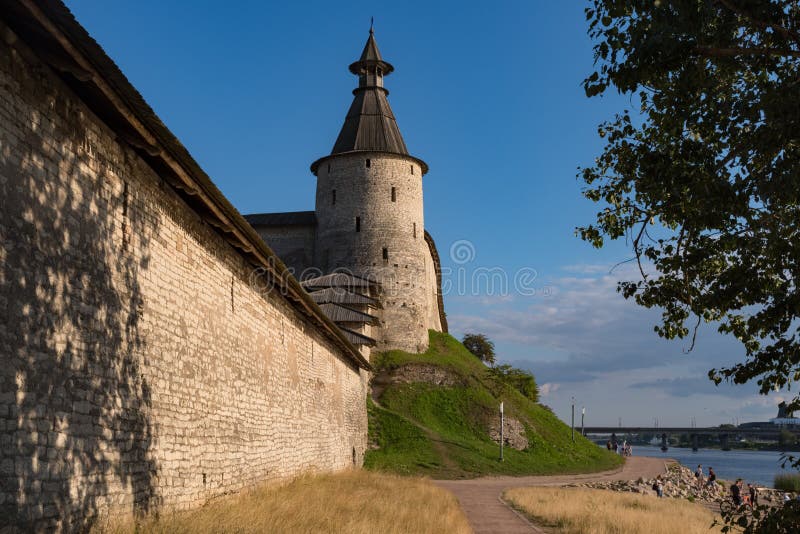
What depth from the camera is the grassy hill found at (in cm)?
3159

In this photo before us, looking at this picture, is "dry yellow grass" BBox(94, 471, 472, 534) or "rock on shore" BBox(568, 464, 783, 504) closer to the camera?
"dry yellow grass" BBox(94, 471, 472, 534)

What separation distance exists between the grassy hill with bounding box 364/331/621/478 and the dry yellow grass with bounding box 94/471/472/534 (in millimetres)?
13094

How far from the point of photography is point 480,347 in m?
72.1

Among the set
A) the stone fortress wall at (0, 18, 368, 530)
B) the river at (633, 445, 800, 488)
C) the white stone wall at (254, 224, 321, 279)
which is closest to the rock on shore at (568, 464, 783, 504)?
the river at (633, 445, 800, 488)

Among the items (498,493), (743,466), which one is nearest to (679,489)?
(498,493)

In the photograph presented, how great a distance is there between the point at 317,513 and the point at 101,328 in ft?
17.5

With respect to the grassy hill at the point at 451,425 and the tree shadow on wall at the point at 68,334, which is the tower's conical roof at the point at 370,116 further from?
the tree shadow on wall at the point at 68,334

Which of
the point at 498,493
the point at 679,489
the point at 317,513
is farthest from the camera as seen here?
the point at 679,489

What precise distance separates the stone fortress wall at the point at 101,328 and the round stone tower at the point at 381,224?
32.7m

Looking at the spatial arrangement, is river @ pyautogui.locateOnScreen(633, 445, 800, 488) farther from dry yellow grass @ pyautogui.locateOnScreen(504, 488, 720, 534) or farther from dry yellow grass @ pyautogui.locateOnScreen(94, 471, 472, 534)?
dry yellow grass @ pyautogui.locateOnScreen(94, 471, 472, 534)

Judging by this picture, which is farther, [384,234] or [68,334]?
[384,234]

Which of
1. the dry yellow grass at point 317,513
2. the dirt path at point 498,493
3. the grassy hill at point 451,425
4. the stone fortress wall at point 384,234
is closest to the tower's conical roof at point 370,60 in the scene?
the stone fortress wall at point 384,234

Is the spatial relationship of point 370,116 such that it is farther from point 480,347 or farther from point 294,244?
point 480,347

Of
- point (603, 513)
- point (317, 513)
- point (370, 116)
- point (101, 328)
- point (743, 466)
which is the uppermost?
point (370, 116)
